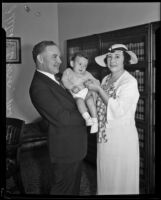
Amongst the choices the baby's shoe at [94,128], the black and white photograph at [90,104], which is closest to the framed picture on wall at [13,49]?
the black and white photograph at [90,104]

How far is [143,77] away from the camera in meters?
1.45

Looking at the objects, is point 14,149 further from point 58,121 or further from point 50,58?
point 50,58

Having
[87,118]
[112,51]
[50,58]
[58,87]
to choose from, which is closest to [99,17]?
[112,51]

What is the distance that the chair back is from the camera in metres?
1.56

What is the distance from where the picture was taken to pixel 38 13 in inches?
61.9

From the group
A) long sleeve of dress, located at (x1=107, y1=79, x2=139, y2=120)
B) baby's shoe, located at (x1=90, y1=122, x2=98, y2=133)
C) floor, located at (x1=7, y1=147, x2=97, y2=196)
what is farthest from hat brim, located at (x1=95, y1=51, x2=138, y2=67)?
floor, located at (x1=7, y1=147, x2=97, y2=196)

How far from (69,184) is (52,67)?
2.20 ft

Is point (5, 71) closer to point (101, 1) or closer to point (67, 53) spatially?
point (67, 53)

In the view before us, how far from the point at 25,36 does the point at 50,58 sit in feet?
0.71

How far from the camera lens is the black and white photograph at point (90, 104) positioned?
1449 millimetres

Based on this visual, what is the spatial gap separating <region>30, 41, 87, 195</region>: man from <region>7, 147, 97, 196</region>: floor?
0.04 metres

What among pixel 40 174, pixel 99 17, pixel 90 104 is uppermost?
pixel 99 17

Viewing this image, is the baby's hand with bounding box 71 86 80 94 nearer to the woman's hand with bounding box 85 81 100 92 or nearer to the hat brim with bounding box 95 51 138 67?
the woman's hand with bounding box 85 81 100 92

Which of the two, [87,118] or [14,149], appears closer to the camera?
[87,118]
